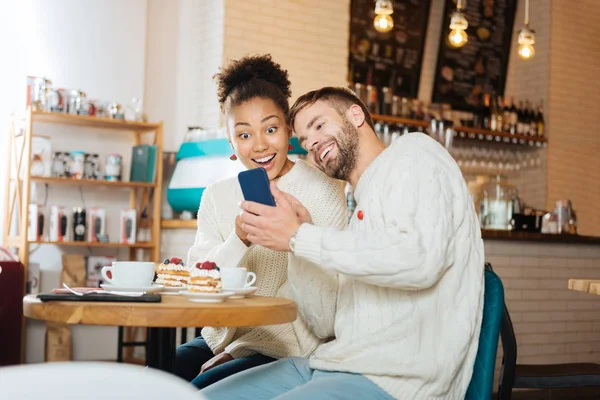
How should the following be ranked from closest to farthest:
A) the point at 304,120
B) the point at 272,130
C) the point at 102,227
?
the point at 304,120 < the point at 272,130 < the point at 102,227

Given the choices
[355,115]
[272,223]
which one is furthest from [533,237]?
[272,223]

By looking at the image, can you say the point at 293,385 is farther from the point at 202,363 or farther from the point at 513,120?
the point at 513,120

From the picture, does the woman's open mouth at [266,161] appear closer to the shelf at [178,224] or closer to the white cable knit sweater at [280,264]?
the white cable knit sweater at [280,264]

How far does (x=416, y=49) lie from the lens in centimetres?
877

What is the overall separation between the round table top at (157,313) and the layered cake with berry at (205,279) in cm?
11

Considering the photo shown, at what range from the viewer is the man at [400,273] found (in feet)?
6.33

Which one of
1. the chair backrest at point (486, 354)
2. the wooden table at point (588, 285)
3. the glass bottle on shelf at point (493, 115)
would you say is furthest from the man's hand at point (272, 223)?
the glass bottle on shelf at point (493, 115)

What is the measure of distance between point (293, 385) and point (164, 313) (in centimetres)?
55

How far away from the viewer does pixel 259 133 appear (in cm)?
274

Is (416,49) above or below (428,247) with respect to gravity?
above

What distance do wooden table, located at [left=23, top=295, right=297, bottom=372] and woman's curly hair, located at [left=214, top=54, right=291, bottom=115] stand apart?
0.93m

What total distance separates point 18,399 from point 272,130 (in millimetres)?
2031

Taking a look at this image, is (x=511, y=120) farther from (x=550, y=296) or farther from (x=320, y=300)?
(x=320, y=300)

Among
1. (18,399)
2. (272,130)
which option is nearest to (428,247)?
(272,130)
